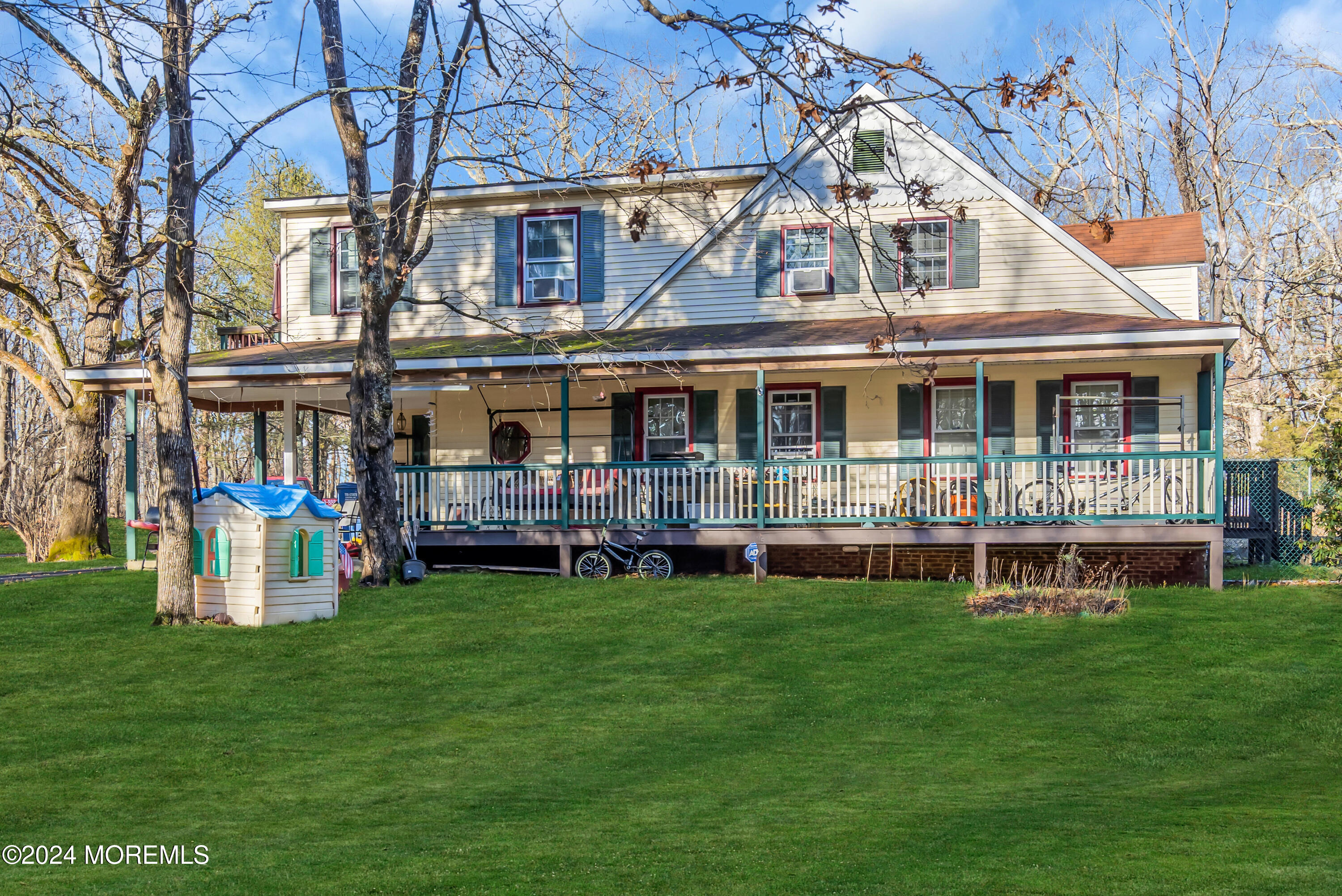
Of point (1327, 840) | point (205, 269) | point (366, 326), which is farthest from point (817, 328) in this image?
point (1327, 840)

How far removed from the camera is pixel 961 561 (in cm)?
1766

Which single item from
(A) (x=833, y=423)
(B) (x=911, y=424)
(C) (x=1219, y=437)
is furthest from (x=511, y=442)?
(C) (x=1219, y=437)

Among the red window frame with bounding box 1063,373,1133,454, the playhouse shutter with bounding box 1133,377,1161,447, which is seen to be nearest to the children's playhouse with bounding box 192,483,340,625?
the red window frame with bounding box 1063,373,1133,454

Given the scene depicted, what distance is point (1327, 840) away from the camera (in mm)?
6234

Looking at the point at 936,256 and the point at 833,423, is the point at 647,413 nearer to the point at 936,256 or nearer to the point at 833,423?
the point at 833,423

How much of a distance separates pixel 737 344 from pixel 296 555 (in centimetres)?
706

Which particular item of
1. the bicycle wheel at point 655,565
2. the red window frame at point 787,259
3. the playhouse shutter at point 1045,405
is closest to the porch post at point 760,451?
the bicycle wheel at point 655,565

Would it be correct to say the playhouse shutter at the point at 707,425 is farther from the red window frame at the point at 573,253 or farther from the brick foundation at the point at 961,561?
the red window frame at the point at 573,253

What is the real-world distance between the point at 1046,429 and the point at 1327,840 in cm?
1236

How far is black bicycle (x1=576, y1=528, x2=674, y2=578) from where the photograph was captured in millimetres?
17297

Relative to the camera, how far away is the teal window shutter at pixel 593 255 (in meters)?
20.5

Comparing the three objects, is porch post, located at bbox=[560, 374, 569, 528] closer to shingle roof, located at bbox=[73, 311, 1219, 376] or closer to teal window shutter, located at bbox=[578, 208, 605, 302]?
shingle roof, located at bbox=[73, 311, 1219, 376]

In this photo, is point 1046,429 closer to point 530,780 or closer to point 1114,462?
point 1114,462

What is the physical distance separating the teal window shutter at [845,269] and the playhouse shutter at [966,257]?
1.52m
